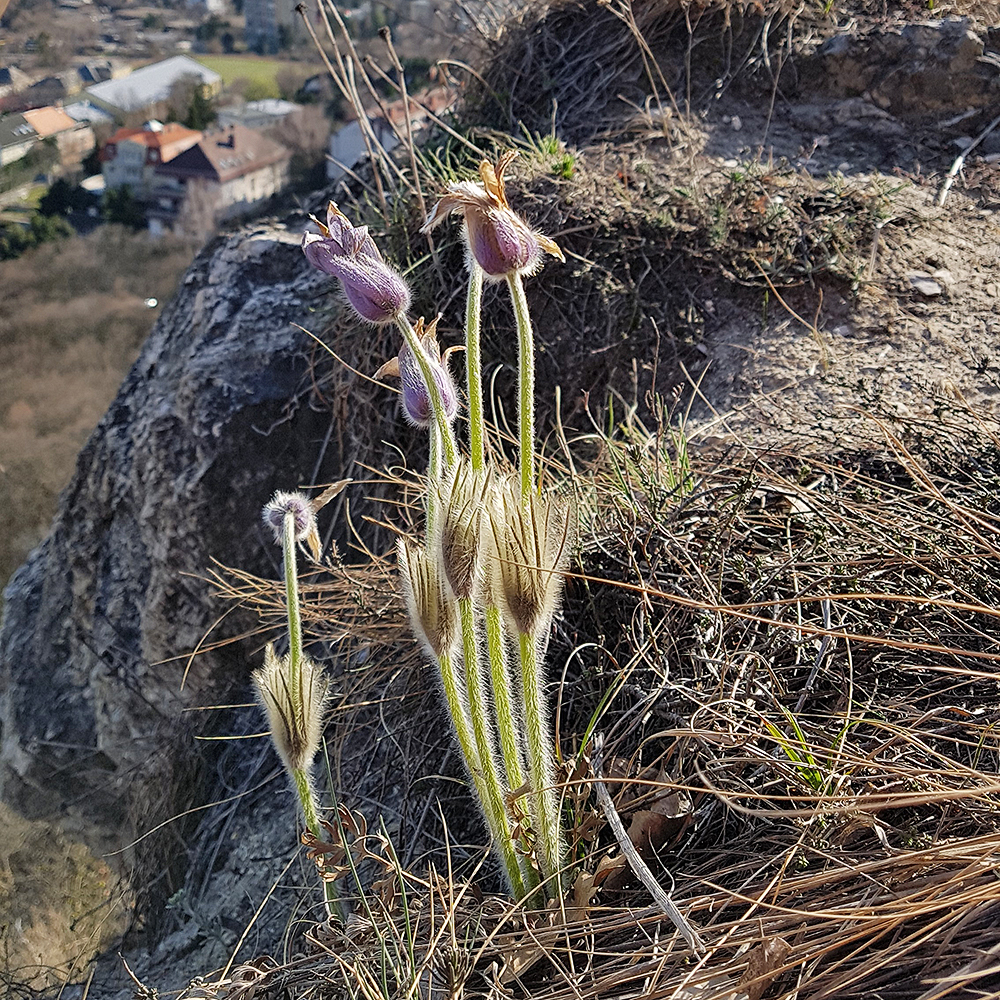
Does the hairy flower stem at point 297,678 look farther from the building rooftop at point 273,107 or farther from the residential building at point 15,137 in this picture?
the building rooftop at point 273,107

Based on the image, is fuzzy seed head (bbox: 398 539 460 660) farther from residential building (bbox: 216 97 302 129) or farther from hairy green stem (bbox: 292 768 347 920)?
residential building (bbox: 216 97 302 129)

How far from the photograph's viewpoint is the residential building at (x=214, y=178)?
10.5 metres

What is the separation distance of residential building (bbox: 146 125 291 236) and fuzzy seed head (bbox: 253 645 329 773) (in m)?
9.42

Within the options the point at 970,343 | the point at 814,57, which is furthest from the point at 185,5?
the point at 970,343

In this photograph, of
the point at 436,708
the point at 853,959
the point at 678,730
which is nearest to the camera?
the point at 853,959

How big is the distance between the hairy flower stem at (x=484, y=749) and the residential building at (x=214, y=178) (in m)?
9.62

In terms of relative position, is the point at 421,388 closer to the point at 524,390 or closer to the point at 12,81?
the point at 524,390

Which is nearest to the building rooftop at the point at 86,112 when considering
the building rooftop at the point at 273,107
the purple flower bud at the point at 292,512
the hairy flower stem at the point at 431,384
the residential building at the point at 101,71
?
the residential building at the point at 101,71

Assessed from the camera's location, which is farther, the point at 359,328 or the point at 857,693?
the point at 359,328

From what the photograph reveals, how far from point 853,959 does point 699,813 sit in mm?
329

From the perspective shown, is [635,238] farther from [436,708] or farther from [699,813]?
[699,813]

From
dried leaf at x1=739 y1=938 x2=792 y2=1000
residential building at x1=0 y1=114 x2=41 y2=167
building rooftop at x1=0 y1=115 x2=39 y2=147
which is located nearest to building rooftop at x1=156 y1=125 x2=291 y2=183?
residential building at x1=0 y1=114 x2=41 y2=167

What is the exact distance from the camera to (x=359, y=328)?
9.24 feet

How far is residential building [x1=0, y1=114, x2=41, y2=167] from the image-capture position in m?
7.70
